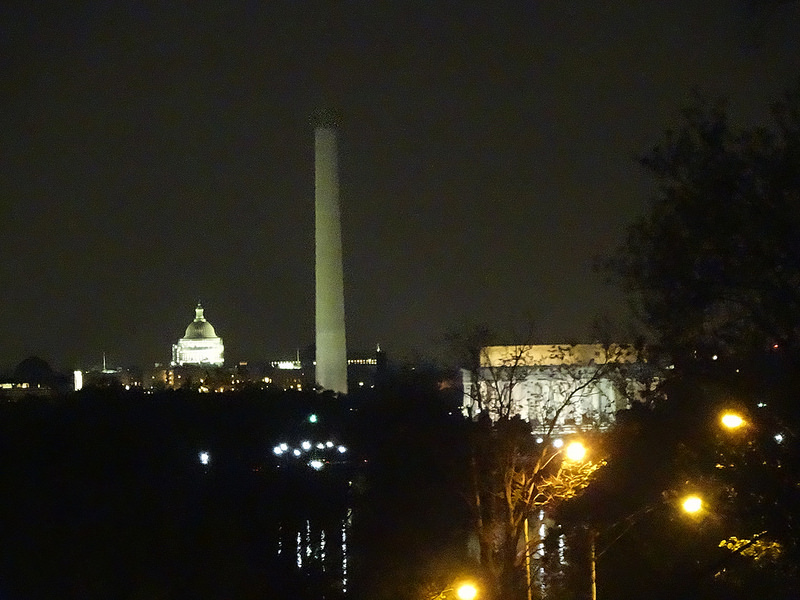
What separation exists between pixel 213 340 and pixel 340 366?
84.5 m

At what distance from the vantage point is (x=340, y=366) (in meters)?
72.8

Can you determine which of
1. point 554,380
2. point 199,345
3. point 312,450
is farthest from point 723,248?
point 199,345

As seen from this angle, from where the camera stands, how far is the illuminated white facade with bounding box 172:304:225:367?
15075 cm

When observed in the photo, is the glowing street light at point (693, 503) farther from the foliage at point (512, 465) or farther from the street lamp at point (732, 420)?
the foliage at point (512, 465)

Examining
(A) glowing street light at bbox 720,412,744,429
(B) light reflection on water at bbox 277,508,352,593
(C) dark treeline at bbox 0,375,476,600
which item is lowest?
(B) light reflection on water at bbox 277,508,352,593

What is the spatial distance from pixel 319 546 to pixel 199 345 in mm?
128794

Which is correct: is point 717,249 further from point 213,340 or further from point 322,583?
point 213,340

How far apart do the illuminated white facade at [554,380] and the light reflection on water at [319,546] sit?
17.0 ft

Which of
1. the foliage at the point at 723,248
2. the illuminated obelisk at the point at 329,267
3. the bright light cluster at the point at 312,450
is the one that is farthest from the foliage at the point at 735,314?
the illuminated obelisk at the point at 329,267

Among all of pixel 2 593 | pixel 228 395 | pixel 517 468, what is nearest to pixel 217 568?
pixel 2 593

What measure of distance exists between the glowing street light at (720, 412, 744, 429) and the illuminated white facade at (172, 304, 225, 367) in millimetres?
139950

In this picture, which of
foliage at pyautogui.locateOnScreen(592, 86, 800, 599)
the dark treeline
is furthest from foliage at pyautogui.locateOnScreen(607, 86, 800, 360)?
the dark treeline

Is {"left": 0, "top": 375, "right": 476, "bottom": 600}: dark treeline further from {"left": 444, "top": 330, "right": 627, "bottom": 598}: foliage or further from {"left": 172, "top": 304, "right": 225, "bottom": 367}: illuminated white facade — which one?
{"left": 172, "top": 304, "right": 225, "bottom": 367}: illuminated white facade

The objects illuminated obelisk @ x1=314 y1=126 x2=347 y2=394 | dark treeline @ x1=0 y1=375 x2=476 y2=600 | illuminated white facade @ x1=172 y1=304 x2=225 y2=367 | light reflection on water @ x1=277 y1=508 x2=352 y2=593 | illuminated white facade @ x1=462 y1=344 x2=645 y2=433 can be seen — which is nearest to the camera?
illuminated white facade @ x1=462 y1=344 x2=645 y2=433
